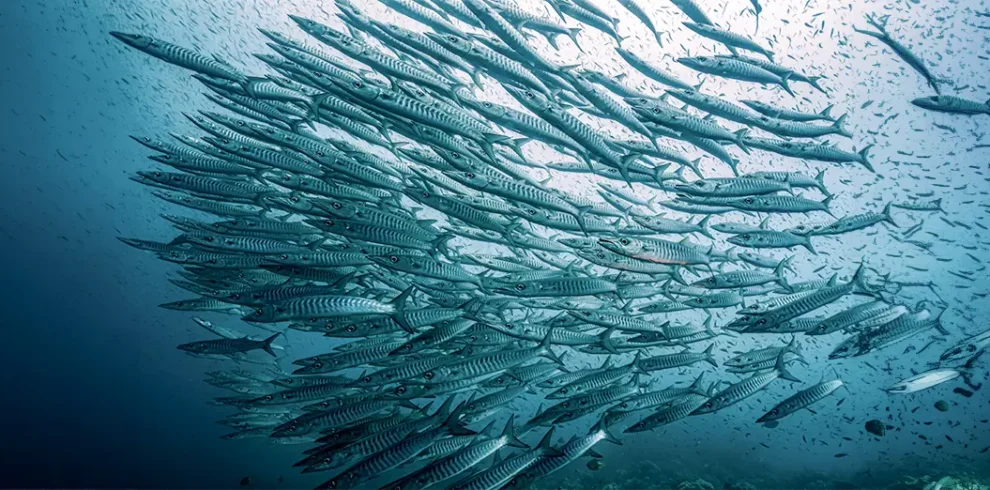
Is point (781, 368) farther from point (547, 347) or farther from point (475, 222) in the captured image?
point (475, 222)

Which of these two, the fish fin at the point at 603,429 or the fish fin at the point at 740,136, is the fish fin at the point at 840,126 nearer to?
the fish fin at the point at 740,136

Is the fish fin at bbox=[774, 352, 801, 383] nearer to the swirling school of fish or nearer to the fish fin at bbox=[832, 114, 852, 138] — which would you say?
the swirling school of fish

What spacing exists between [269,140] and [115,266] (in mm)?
68327

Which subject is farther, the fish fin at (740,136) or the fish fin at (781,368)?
the fish fin at (781,368)

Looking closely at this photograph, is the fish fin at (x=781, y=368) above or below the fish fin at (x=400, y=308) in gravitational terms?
below

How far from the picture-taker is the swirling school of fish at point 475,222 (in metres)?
4.82

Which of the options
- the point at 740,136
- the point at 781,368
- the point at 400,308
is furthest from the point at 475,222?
the point at 781,368

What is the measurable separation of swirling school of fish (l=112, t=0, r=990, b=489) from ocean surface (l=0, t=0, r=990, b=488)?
1830 mm

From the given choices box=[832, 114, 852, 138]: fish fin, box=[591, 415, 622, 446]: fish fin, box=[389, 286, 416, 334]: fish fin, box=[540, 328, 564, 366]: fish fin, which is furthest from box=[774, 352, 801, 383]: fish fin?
box=[389, 286, 416, 334]: fish fin

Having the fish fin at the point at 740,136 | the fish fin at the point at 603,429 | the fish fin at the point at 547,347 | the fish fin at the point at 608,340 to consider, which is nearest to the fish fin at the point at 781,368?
the fish fin at the point at 608,340

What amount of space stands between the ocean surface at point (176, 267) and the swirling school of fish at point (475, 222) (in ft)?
6.00

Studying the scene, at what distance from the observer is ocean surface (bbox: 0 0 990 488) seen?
11930mm

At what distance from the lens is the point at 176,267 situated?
34.8ft

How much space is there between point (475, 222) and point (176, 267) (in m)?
8.64
